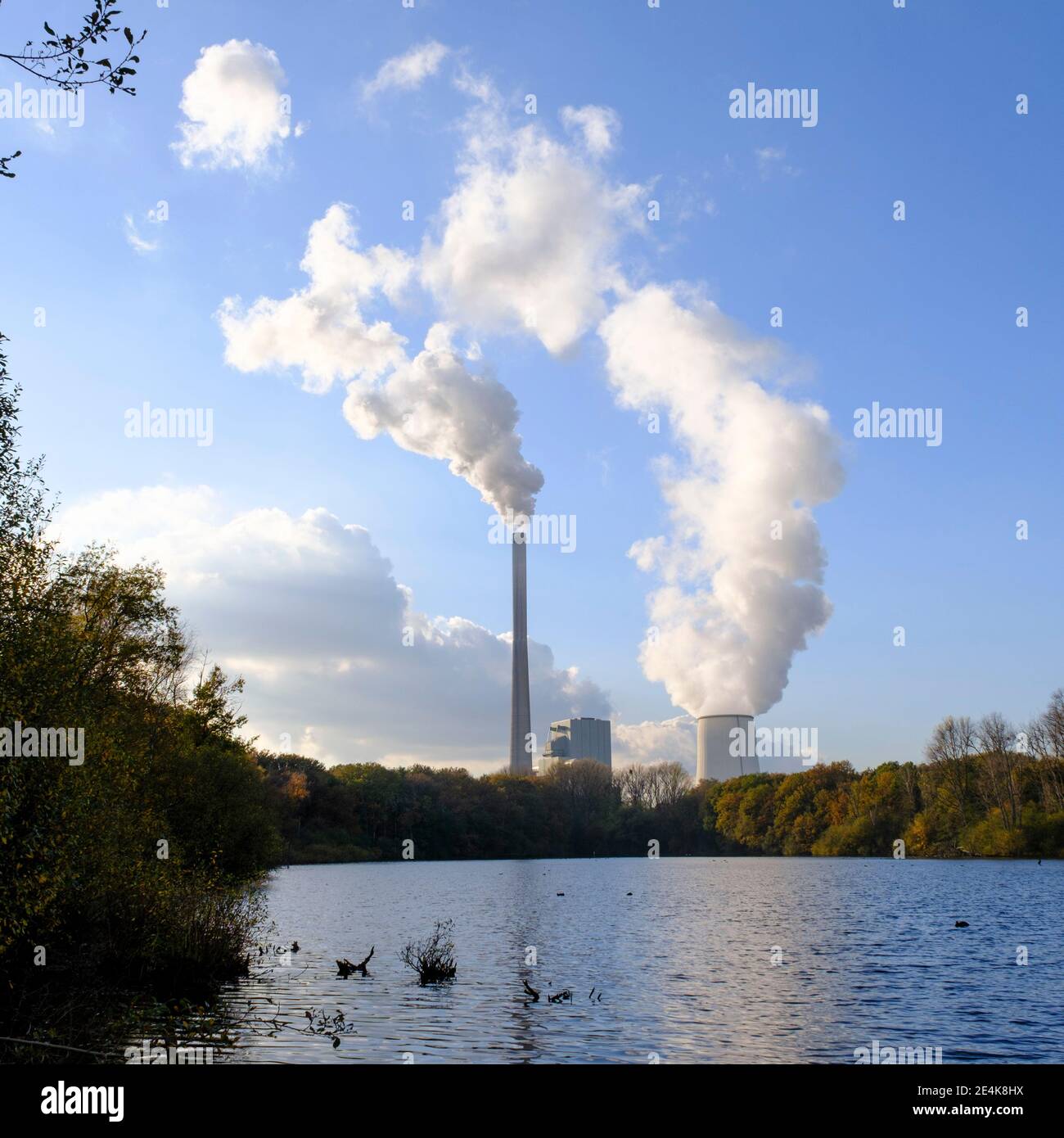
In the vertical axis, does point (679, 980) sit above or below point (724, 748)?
above

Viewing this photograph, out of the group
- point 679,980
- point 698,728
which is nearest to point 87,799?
point 679,980

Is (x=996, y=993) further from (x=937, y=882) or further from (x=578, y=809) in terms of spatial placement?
(x=578, y=809)

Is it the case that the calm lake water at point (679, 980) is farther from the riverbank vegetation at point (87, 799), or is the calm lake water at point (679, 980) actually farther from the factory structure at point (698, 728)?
the factory structure at point (698, 728)

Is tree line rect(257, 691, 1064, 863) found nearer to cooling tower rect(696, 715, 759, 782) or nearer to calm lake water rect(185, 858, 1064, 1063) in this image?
cooling tower rect(696, 715, 759, 782)

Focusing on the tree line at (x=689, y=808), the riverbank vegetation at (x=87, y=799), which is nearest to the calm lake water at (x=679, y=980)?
the riverbank vegetation at (x=87, y=799)

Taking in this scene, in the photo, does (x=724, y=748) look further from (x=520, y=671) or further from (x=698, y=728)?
(x=520, y=671)
